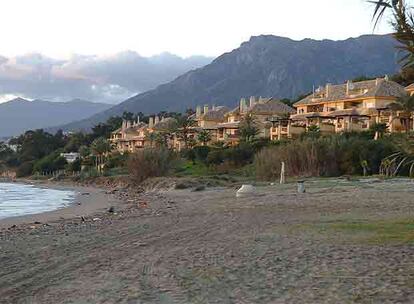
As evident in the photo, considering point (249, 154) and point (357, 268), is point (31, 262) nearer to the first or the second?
point (357, 268)

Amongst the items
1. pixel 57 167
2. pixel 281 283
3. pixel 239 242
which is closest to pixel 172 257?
pixel 239 242

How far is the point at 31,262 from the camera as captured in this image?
32.8 feet

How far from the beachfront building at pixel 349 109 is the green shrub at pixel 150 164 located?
12511 millimetres

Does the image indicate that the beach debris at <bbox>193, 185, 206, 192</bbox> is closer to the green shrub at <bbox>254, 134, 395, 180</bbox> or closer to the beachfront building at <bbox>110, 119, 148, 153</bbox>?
the green shrub at <bbox>254, 134, 395, 180</bbox>

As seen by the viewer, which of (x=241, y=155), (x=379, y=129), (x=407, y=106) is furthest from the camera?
(x=241, y=155)

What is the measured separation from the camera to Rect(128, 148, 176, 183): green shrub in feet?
173

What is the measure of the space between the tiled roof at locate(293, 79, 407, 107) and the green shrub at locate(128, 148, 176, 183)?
2222 cm

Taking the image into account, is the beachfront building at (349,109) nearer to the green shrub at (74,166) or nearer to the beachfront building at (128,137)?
the beachfront building at (128,137)

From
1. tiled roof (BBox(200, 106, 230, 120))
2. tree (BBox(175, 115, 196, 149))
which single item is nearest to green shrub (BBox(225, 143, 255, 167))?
tree (BBox(175, 115, 196, 149))

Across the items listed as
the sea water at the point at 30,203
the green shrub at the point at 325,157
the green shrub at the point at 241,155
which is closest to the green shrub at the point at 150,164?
the green shrub at the point at 241,155

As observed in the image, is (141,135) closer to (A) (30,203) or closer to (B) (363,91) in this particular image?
(B) (363,91)

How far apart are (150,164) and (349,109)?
2220cm

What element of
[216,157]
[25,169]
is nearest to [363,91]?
[216,157]

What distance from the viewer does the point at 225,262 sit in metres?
8.80
